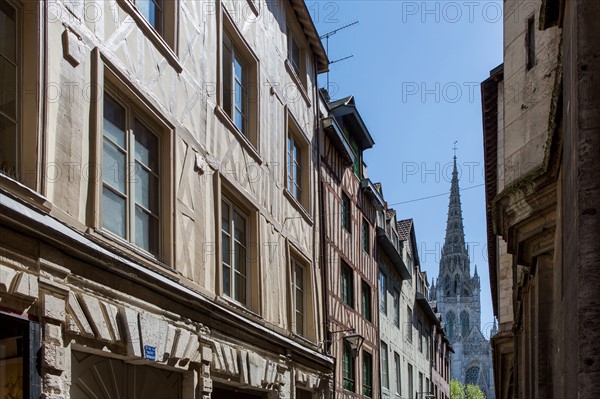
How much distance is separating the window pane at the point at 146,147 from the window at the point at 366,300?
13637 millimetres

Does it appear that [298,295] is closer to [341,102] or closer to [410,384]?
[341,102]

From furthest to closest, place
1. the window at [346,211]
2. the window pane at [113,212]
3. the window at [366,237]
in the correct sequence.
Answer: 1. the window at [366,237]
2. the window at [346,211]
3. the window pane at [113,212]

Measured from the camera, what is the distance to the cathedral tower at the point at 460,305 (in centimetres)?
11250

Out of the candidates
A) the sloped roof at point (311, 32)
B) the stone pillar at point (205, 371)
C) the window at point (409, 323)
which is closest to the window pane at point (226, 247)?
the stone pillar at point (205, 371)

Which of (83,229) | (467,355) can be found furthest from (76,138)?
(467,355)

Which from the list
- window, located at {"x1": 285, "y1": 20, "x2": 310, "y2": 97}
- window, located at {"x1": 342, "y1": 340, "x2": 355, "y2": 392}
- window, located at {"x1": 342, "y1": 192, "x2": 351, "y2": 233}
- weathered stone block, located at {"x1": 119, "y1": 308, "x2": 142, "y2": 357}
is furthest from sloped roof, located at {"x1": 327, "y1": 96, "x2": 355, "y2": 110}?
weathered stone block, located at {"x1": 119, "y1": 308, "x2": 142, "y2": 357}

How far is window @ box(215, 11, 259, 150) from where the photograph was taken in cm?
1155

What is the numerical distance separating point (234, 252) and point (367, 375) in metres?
10.8

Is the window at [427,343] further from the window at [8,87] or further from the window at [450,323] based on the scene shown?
the window at [450,323]

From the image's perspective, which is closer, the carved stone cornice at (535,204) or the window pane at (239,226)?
the carved stone cornice at (535,204)

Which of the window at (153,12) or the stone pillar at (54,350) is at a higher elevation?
the window at (153,12)

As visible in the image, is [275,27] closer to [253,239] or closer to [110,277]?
[253,239]

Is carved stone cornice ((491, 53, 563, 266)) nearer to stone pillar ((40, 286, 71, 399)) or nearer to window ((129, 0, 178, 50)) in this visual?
stone pillar ((40, 286, 71, 399))

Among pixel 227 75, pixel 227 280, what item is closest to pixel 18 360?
pixel 227 280
